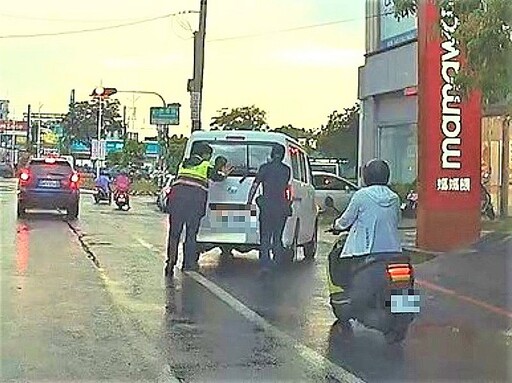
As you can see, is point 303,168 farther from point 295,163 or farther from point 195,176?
point 195,176

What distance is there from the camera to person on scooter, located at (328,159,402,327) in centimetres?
998

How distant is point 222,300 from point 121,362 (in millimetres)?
3839

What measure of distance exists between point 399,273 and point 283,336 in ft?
3.86

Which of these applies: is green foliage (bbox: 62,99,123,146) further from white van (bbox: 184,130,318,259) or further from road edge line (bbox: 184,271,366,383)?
road edge line (bbox: 184,271,366,383)

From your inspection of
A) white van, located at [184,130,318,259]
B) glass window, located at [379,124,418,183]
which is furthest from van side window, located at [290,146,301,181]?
glass window, located at [379,124,418,183]

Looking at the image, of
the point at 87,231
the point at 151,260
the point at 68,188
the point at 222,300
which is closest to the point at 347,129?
the point at 68,188

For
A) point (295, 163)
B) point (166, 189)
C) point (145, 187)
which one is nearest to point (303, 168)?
point (295, 163)

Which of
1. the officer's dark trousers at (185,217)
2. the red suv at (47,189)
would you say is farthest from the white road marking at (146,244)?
the red suv at (47,189)

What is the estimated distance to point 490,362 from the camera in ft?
30.1

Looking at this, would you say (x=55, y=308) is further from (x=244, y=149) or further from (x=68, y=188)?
(x=68, y=188)

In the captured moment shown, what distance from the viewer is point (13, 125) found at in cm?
13100

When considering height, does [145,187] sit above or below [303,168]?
above

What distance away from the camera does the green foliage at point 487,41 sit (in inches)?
473

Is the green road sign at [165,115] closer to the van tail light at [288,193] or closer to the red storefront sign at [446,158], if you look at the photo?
the red storefront sign at [446,158]
